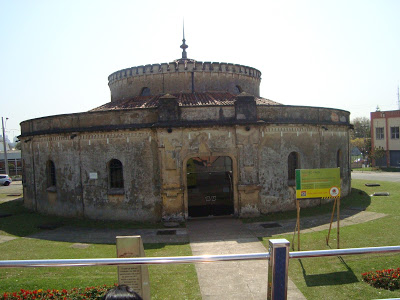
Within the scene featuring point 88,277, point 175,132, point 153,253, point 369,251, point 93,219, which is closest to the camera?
point 369,251

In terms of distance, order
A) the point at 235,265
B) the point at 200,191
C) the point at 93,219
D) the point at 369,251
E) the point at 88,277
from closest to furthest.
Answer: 1. the point at 369,251
2. the point at 88,277
3. the point at 235,265
4. the point at 93,219
5. the point at 200,191

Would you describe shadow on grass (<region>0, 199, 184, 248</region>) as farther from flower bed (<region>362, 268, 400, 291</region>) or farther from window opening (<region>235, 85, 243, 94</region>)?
window opening (<region>235, 85, 243, 94</region>)

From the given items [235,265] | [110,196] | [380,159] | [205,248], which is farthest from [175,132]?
[380,159]

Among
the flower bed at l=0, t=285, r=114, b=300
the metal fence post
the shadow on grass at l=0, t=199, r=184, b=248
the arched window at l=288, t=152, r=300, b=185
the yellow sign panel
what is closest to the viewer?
the metal fence post

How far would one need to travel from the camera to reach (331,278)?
29.2 feet

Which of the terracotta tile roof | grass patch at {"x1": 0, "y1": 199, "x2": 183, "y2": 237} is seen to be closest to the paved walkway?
grass patch at {"x1": 0, "y1": 199, "x2": 183, "y2": 237}

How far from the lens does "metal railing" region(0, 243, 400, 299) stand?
11.6 ft

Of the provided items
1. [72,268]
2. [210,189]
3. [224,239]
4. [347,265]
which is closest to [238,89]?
[210,189]

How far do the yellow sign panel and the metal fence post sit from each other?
8232 millimetres

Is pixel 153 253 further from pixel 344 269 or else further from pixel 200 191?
pixel 200 191

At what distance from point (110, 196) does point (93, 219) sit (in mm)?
1510

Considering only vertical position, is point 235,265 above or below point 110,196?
below

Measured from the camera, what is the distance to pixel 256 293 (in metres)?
8.23

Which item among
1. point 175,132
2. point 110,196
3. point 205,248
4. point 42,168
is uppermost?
point 175,132
